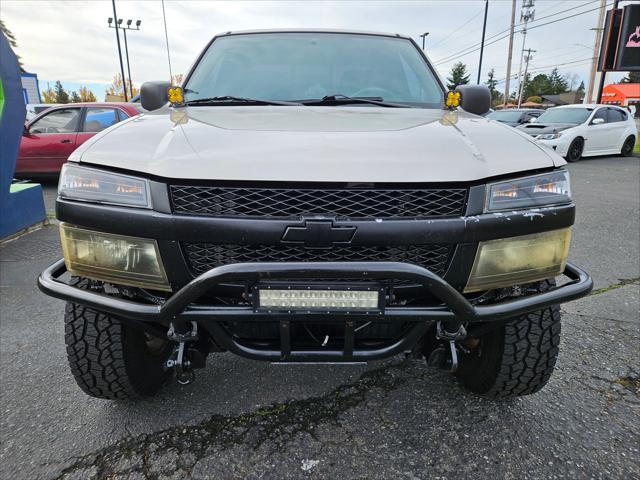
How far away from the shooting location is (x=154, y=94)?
2.54m

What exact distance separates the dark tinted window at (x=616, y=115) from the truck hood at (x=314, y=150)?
13.5 meters

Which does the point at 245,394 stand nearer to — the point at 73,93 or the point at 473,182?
the point at 473,182

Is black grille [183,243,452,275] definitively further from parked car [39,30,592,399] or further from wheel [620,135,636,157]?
wheel [620,135,636,157]

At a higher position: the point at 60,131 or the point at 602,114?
the point at 602,114

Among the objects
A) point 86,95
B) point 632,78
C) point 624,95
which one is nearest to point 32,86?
point 86,95

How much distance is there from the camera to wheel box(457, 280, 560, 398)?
1.82 metres

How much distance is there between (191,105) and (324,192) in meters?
1.26

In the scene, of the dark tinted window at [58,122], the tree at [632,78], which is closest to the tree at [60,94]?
the dark tinted window at [58,122]

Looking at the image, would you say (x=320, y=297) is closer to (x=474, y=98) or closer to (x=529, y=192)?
(x=529, y=192)

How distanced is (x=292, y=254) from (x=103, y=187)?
71 cm

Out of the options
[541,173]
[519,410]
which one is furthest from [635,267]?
[541,173]

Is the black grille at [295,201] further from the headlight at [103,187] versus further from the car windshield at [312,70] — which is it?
the car windshield at [312,70]

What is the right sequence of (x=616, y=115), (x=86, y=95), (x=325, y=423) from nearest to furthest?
1. (x=325, y=423)
2. (x=616, y=115)
3. (x=86, y=95)

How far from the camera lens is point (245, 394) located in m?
2.17
